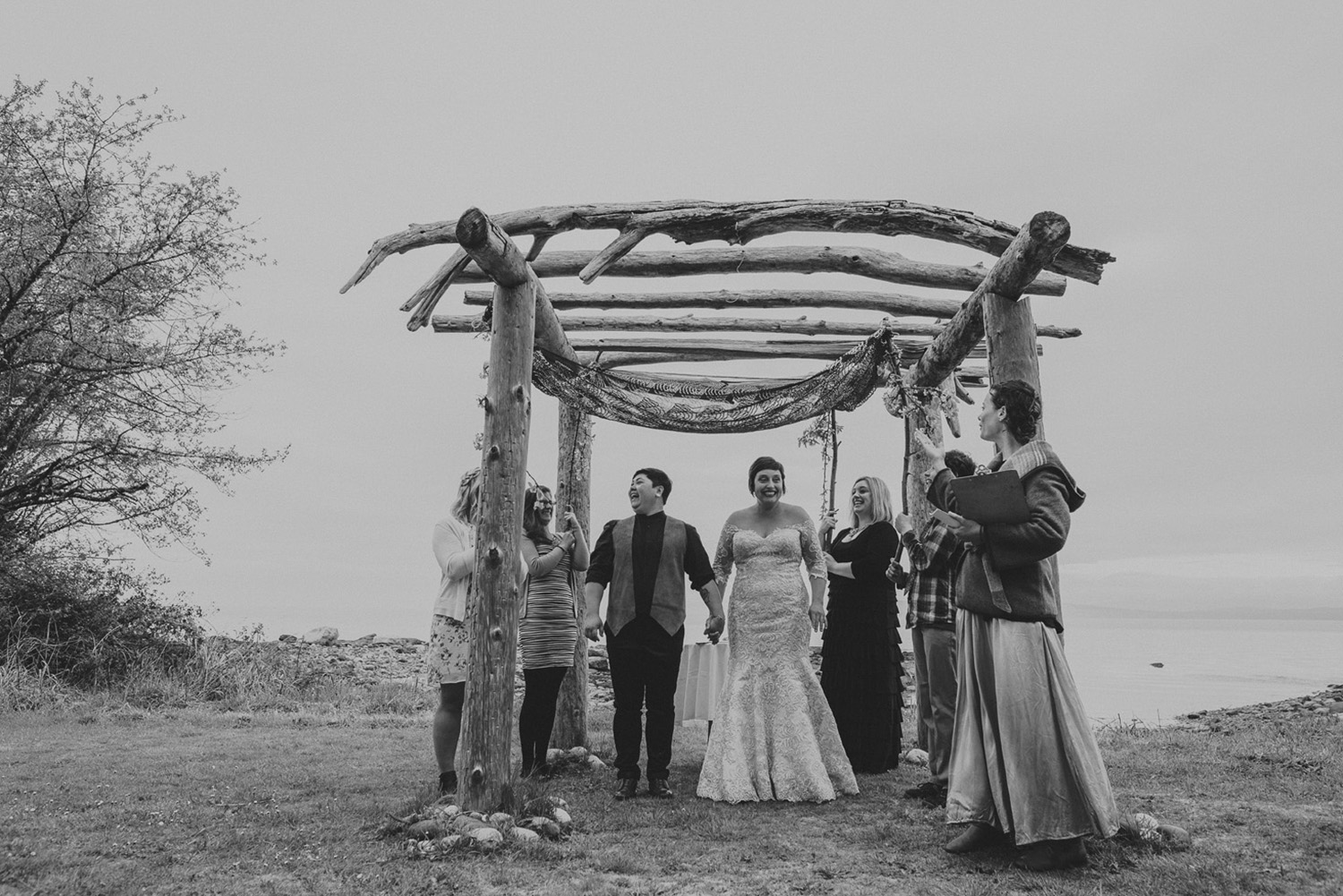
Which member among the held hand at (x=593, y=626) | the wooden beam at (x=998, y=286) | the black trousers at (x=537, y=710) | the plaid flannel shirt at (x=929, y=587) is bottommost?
the black trousers at (x=537, y=710)

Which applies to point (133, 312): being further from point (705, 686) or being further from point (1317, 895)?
point (1317, 895)

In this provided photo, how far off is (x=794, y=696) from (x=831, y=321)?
358 cm

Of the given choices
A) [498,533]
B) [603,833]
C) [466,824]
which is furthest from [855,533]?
[466,824]

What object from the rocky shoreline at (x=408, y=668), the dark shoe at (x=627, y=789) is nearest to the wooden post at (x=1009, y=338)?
the dark shoe at (x=627, y=789)

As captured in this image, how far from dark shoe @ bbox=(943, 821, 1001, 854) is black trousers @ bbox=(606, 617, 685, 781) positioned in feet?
6.24

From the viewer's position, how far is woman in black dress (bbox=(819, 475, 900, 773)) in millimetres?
6305

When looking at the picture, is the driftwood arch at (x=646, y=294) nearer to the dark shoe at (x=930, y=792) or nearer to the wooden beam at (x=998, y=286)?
the wooden beam at (x=998, y=286)

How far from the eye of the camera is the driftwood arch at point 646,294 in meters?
4.73

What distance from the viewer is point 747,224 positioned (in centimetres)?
539

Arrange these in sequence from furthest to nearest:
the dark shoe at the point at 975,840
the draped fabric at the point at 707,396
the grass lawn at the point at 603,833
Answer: the draped fabric at the point at 707,396, the dark shoe at the point at 975,840, the grass lawn at the point at 603,833

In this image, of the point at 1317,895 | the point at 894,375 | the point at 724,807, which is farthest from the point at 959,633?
the point at 894,375

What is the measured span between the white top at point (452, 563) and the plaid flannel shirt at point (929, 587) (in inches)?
109

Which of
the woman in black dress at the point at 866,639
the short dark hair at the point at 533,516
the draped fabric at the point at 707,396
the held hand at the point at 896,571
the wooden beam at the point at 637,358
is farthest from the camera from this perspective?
the wooden beam at the point at 637,358

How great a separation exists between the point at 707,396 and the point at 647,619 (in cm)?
224
